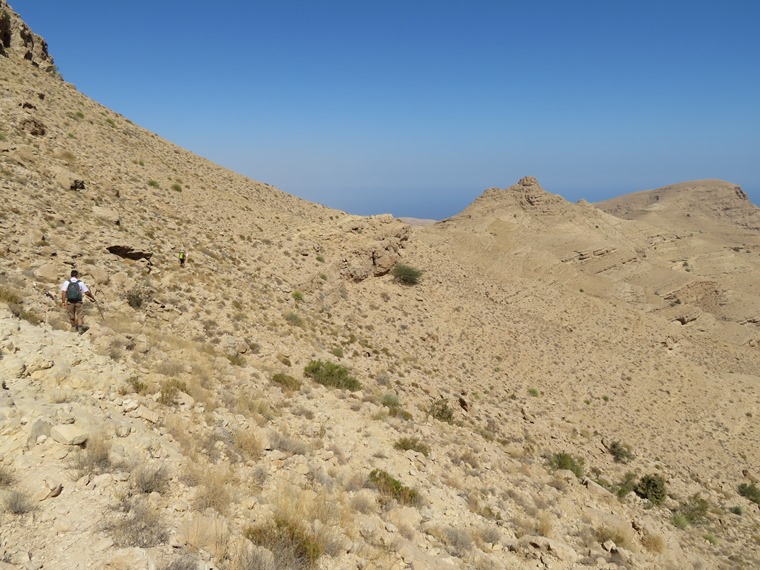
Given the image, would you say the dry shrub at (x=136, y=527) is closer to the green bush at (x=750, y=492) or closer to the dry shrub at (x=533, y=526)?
the dry shrub at (x=533, y=526)

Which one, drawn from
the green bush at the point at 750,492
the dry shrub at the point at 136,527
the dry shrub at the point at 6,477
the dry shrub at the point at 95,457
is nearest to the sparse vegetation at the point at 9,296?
the dry shrub at the point at 95,457

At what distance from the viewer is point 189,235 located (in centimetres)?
1838

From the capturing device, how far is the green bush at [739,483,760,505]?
1708cm

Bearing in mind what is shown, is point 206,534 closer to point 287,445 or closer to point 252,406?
point 287,445

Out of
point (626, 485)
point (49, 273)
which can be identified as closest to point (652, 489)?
point (626, 485)

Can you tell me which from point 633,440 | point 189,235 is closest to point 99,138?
point 189,235

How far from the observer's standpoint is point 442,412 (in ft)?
46.2

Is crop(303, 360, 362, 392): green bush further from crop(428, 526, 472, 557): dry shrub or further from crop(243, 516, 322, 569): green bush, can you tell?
crop(243, 516, 322, 569): green bush

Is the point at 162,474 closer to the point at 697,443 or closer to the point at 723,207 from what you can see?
the point at 697,443

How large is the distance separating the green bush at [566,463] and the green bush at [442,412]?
3.79 metres

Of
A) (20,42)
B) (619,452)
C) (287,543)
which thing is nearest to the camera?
(287,543)

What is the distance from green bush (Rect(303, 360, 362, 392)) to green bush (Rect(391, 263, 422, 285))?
1180cm

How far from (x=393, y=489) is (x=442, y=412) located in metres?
6.15

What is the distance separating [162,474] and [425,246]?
25881 millimetres
